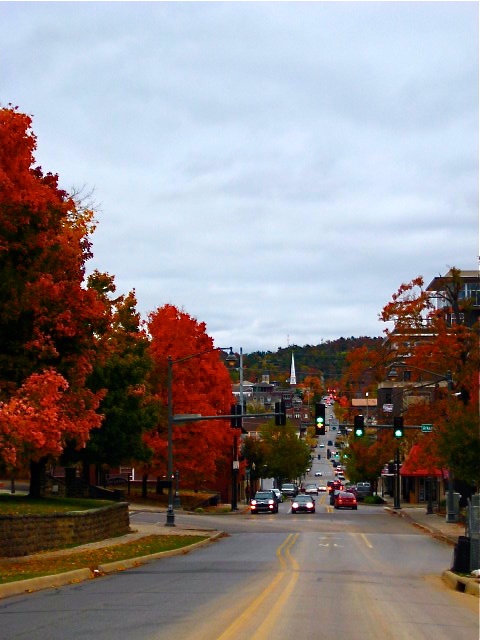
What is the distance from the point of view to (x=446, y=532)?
43.3 m

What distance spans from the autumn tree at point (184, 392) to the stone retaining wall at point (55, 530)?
81.7 ft

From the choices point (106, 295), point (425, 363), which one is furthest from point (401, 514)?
point (106, 295)

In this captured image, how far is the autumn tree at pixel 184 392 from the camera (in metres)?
62.2

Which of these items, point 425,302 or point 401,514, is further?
point 401,514

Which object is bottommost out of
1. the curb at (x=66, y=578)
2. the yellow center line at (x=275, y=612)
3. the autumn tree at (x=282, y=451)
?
the curb at (x=66, y=578)

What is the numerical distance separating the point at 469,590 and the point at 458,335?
32051 millimetres

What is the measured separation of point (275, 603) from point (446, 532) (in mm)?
28526

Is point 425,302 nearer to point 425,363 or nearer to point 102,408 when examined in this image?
point 425,363

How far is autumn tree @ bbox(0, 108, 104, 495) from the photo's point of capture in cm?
2522

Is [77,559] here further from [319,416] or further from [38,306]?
[319,416]

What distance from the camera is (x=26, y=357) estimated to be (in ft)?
90.5

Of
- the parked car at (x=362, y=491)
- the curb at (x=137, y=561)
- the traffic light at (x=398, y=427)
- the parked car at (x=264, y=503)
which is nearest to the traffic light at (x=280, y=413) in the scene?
the traffic light at (x=398, y=427)

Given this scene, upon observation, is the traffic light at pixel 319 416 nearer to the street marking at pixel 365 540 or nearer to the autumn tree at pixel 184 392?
the street marking at pixel 365 540

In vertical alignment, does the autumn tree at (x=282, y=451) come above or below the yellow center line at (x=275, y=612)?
above
